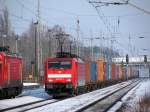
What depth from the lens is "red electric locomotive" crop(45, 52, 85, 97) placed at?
36.3m

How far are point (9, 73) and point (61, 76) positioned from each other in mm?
4617

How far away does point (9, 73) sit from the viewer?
3372 centimetres

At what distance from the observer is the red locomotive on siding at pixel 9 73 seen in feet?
106

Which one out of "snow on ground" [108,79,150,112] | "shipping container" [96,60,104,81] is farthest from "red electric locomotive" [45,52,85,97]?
"shipping container" [96,60,104,81]

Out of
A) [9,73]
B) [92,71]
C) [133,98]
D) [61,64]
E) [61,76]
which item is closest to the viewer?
[9,73]

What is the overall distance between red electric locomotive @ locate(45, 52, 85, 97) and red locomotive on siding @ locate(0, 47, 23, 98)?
7.18 ft

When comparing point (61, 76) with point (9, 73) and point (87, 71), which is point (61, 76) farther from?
point (87, 71)

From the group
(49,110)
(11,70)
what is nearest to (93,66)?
(11,70)

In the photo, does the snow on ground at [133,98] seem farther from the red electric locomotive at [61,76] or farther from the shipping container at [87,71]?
the shipping container at [87,71]

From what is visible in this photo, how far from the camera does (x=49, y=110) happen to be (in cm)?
2403

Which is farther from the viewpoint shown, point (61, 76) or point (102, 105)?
point (61, 76)

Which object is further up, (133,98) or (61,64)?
(61,64)

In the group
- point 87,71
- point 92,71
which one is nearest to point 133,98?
point 87,71

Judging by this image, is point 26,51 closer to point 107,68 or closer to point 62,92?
point 107,68
